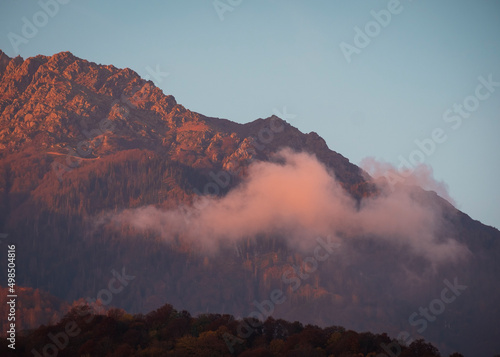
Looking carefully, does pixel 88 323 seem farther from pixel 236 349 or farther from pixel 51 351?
pixel 236 349

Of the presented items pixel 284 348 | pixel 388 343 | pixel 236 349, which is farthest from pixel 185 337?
pixel 388 343

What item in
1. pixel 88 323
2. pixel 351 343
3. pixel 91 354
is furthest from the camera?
pixel 88 323

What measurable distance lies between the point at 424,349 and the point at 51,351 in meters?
95.0

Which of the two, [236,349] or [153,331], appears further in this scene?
[153,331]

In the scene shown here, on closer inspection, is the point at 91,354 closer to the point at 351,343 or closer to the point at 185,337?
the point at 185,337

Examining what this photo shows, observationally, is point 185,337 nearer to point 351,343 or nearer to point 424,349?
point 351,343

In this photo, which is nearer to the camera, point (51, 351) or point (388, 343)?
point (51, 351)

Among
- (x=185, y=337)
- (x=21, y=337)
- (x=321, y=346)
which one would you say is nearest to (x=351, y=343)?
(x=321, y=346)

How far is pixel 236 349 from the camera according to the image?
597ft

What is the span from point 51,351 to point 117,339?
1949cm

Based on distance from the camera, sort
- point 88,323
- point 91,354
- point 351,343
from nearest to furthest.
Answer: point 91,354, point 351,343, point 88,323

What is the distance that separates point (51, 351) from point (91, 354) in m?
12.0

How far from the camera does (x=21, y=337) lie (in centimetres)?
18750

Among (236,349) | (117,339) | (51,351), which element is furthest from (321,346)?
(51,351)
